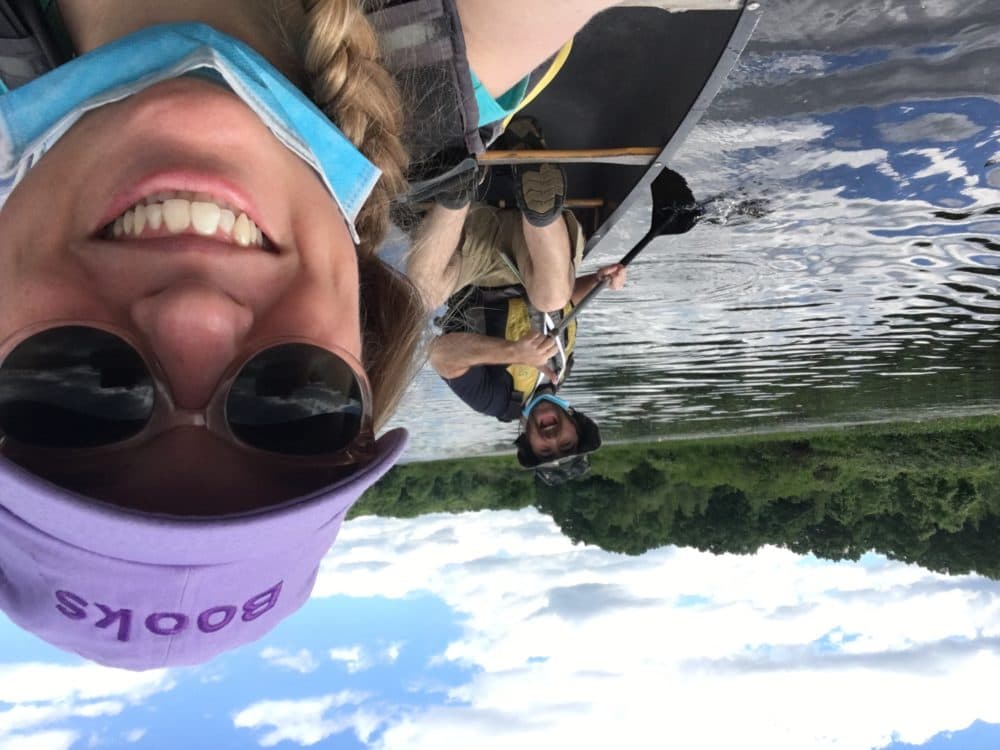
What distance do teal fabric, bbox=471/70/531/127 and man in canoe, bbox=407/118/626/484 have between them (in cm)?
110

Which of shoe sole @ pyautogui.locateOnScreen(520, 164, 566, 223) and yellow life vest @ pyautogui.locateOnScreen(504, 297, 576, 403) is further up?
shoe sole @ pyautogui.locateOnScreen(520, 164, 566, 223)

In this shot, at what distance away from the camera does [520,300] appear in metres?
3.90

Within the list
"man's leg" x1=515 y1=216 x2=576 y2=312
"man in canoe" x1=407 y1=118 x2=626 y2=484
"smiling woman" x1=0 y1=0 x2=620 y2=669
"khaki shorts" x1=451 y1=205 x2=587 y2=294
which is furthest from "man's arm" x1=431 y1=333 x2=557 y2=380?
"smiling woman" x1=0 y1=0 x2=620 y2=669

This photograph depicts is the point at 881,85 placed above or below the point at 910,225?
above

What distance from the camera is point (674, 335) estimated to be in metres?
6.11

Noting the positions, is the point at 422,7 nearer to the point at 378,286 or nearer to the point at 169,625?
the point at 378,286

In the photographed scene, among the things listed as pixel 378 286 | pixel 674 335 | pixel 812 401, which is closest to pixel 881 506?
pixel 812 401

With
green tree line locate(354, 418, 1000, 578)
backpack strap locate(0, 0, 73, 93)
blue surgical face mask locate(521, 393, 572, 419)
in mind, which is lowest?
green tree line locate(354, 418, 1000, 578)

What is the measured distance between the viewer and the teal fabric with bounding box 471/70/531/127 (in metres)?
1.55

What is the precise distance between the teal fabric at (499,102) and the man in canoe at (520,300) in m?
1.10

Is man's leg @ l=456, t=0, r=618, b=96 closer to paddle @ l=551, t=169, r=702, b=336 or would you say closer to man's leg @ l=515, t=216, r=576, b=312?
man's leg @ l=515, t=216, r=576, b=312

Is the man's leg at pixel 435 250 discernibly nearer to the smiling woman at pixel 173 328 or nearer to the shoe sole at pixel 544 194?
the shoe sole at pixel 544 194

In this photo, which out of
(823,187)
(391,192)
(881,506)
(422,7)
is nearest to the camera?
(422,7)

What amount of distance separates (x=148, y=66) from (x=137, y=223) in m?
0.27
